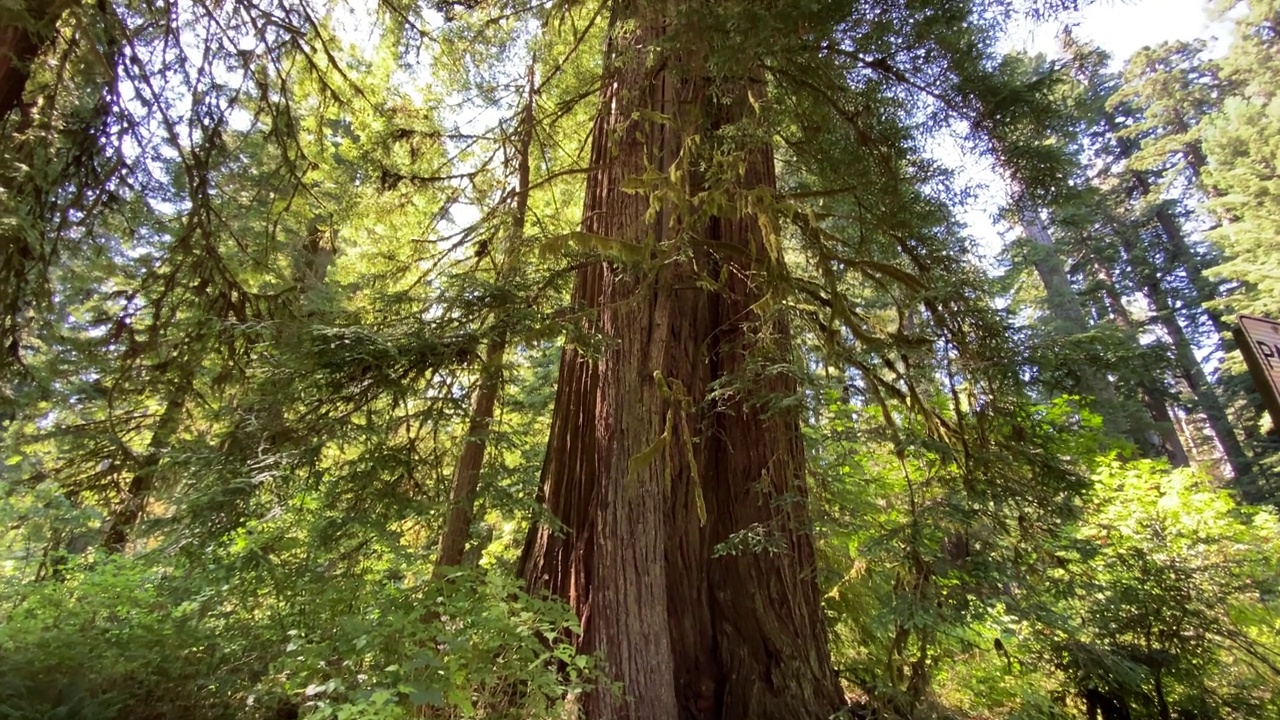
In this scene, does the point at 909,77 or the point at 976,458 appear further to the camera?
the point at 909,77

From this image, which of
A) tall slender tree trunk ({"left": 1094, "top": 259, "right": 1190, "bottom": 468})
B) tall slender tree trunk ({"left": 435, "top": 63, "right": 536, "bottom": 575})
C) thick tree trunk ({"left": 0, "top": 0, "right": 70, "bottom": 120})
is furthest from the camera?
tall slender tree trunk ({"left": 1094, "top": 259, "right": 1190, "bottom": 468})

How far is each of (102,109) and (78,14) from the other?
2.59 ft

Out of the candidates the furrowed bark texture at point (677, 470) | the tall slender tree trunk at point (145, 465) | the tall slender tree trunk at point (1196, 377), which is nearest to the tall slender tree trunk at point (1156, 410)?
the tall slender tree trunk at point (1196, 377)

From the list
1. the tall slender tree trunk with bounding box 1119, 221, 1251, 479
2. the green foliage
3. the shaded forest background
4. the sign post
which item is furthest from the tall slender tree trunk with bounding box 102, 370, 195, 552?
the tall slender tree trunk with bounding box 1119, 221, 1251, 479

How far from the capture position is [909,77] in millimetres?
3986

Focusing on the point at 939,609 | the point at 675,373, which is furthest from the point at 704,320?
the point at 939,609

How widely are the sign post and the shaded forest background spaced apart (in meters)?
0.80

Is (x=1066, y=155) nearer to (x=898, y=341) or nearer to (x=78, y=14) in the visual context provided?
(x=898, y=341)

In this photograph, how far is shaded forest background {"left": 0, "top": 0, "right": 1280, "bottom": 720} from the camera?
2957 millimetres

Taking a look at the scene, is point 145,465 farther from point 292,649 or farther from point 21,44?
point 21,44

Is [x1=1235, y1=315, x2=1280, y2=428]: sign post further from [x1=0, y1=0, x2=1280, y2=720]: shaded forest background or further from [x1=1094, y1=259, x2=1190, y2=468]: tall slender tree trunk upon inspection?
[x1=1094, y1=259, x2=1190, y2=468]: tall slender tree trunk

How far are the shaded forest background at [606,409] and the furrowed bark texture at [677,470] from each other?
0.03 m

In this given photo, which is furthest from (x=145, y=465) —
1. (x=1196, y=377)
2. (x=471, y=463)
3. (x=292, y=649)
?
(x=1196, y=377)

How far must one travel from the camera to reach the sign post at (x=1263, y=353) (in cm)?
224
